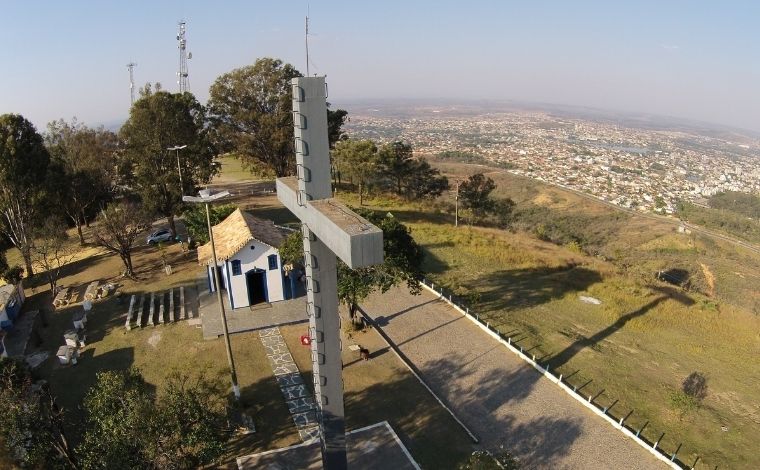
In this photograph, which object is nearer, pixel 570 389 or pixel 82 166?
pixel 570 389

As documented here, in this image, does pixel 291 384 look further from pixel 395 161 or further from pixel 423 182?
pixel 423 182

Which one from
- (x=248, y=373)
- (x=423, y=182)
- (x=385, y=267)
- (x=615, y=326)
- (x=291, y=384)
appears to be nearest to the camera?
(x=291, y=384)

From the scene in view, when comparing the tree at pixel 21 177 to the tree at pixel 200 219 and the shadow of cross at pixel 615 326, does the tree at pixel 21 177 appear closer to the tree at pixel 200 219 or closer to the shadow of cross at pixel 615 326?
the tree at pixel 200 219

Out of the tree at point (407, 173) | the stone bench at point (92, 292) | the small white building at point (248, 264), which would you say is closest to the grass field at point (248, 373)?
the stone bench at point (92, 292)

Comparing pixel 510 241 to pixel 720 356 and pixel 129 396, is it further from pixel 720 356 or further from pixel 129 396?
pixel 129 396

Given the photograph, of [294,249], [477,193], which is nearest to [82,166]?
[294,249]

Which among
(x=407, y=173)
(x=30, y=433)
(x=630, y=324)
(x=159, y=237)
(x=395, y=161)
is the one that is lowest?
(x=630, y=324)

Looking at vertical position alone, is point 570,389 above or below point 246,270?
below

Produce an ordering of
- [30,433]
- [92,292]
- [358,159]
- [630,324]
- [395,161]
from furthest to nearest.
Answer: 1. [395,161]
2. [358,159]
3. [92,292]
4. [630,324]
5. [30,433]
